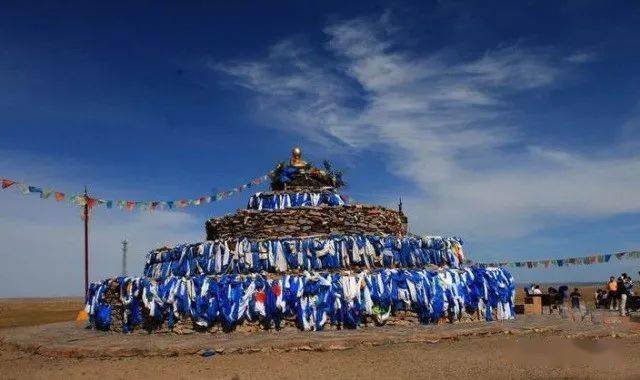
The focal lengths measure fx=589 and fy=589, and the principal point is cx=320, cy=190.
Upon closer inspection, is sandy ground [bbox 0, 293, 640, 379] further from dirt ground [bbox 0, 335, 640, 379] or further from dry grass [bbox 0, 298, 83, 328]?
dry grass [bbox 0, 298, 83, 328]

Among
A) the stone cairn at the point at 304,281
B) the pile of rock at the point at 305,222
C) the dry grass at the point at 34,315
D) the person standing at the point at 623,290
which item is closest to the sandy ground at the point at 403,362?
the stone cairn at the point at 304,281

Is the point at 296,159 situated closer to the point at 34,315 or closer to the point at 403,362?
the point at 403,362

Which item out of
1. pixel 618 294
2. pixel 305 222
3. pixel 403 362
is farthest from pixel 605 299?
pixel 403 362

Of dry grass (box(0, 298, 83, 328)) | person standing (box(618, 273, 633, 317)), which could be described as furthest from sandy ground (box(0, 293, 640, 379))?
dry grass (box(0, 298, 83, 328))

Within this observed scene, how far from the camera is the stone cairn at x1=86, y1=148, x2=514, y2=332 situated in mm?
17078

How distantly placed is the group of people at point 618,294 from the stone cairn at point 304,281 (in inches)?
189

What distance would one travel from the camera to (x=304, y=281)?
56.2 feet

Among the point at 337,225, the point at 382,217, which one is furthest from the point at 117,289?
the point at 382,217

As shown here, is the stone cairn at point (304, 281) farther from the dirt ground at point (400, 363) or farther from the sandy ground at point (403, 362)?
the dirt ground at point (400, 363)

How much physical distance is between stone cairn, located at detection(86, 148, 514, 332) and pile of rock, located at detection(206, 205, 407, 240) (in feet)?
0.12

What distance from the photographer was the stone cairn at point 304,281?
1708 centimetres

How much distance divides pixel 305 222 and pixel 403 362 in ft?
29.5

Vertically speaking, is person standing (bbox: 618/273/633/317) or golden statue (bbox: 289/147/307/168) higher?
golden statue (bbox: 289/147/307/168)

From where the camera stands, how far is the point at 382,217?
845 inches
